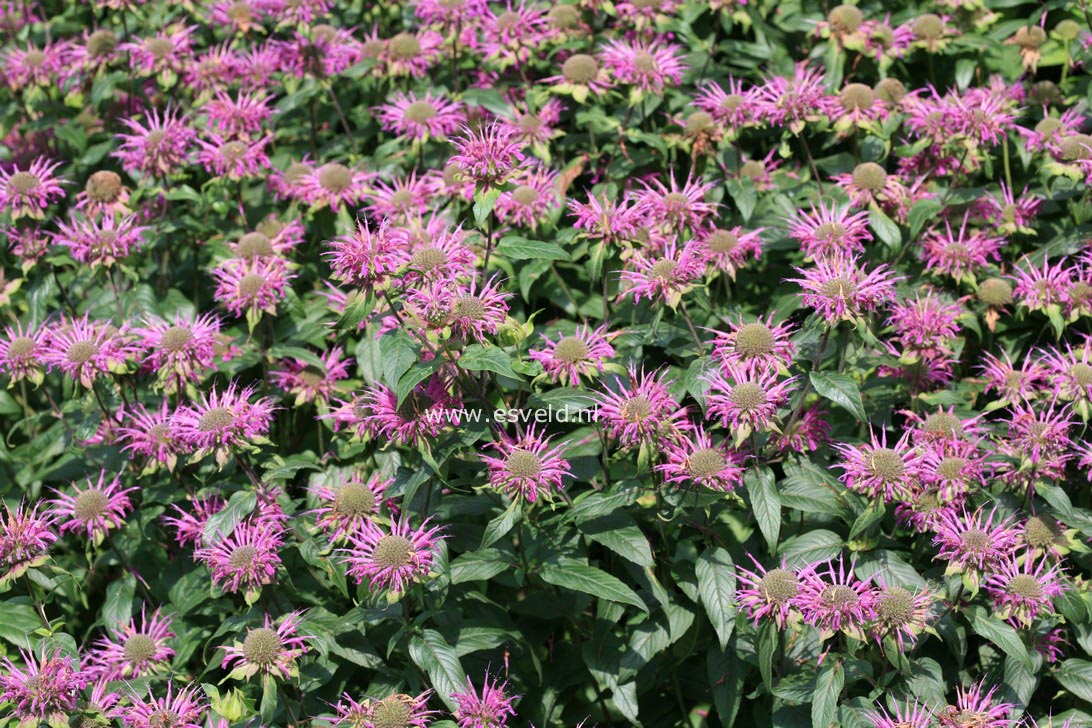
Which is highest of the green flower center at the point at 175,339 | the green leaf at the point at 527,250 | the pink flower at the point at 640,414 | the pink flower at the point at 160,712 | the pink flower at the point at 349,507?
the green leaf at the point at 527,250

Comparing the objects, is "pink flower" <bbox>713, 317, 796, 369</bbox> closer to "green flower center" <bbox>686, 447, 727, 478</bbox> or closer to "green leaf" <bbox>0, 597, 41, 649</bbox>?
"green flower center" <bbox>686, 447, 727, 478</bbox>

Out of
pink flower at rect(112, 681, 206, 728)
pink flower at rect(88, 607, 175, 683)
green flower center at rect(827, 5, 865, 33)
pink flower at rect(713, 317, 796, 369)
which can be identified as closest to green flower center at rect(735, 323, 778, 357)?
pink flower at rect(713, 317, 796, 369)

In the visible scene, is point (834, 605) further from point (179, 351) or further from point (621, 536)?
point (179, 351)

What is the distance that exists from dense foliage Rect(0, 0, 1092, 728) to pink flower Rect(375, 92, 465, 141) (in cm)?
1


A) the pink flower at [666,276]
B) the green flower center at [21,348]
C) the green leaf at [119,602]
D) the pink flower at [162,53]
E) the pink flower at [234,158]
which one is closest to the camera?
the pink flower at [666,276]

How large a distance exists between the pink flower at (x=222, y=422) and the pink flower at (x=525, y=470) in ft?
2.32

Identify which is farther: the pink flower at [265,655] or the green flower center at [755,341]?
the green flower center at [755,341]

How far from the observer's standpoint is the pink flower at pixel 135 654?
3088 millimetres

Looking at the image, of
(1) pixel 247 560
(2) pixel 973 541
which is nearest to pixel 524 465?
(1) pixel 247 560

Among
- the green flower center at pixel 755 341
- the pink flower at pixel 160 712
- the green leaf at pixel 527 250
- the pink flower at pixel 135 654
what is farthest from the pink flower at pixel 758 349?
the pink flower at pixel 135 654

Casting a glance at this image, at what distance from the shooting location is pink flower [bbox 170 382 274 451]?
2990mm

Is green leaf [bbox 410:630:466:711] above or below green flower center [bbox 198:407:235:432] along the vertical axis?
below

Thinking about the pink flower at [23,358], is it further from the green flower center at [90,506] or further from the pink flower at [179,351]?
the green flower center at [90,506]

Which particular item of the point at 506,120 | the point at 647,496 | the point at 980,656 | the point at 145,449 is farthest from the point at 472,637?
the point at 506,120
